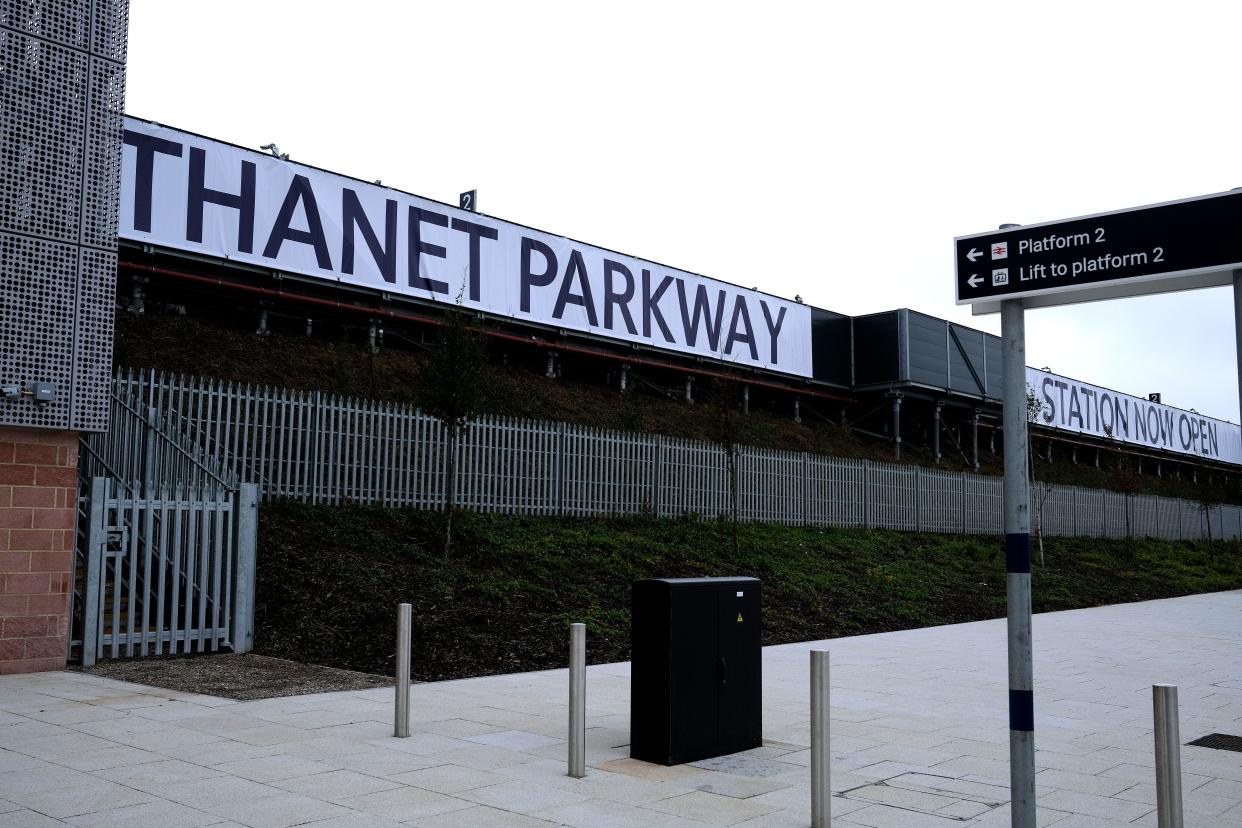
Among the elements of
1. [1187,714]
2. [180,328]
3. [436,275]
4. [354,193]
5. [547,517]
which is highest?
[354,193]

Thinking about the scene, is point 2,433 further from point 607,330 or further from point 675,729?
point 607,330

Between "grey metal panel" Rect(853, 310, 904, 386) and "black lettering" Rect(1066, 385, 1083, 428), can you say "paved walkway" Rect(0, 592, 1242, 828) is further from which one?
"black lettering" Rect(1066, 385, 1083, 428)

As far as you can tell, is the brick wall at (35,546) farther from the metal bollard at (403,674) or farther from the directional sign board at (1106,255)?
the directional sign board at (1106,255)

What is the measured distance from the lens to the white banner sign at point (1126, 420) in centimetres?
4325

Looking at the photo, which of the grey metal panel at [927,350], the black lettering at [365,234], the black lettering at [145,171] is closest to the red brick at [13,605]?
the black lettering at [145,171]

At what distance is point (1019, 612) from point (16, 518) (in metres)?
9.09

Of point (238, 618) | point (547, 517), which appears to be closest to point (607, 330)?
point (547, 517)

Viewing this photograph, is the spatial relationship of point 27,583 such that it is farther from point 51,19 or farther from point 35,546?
point 51,19

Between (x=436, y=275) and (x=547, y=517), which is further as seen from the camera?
(x=436, y=275)

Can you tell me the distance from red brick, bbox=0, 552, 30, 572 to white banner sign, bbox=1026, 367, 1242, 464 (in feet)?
106

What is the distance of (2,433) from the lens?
9484mm

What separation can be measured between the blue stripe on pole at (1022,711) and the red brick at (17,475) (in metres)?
9.08

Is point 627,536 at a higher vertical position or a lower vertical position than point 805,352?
lower

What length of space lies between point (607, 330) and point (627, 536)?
10.7 metres
